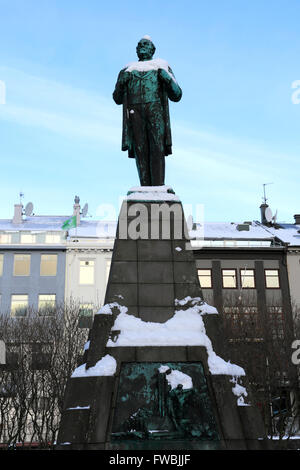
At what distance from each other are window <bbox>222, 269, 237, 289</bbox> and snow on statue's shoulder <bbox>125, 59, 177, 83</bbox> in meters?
28.8

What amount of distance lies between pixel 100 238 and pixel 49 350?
14.6m

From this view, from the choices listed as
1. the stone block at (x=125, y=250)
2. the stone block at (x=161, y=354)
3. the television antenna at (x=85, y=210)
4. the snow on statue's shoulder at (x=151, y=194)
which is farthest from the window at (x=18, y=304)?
the stone block at (x=161, y=354)

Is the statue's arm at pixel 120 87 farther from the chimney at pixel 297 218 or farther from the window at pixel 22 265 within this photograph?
the chimney at pixel 297 218

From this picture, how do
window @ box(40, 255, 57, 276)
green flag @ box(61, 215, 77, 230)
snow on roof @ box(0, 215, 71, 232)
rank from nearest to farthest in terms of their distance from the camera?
window @ box(40, 255, 57, 276), snow on roof @ box(0, 215, 71, 232), green flag @ box(61, 215, 77, 230)

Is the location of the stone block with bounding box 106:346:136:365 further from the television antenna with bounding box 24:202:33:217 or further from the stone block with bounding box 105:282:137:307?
the television antenna with bounding box 24:202:33:217

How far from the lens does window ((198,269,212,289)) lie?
38156 millimetres

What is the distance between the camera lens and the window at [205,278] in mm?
38156

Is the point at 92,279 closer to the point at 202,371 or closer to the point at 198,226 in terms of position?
the point at 198,226

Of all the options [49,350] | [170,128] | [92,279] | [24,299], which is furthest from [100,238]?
[170,128]

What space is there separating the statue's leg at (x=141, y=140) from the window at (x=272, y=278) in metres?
29.7

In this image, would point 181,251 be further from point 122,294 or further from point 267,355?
point 267,355

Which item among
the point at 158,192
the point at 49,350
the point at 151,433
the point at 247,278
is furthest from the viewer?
the point at 247,278

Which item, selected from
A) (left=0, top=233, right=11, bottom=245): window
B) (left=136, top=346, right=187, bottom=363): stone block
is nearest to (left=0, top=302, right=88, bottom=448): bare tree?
(left=0, top=233, right=11, bottom=245): window

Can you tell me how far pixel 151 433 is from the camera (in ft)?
24.8
